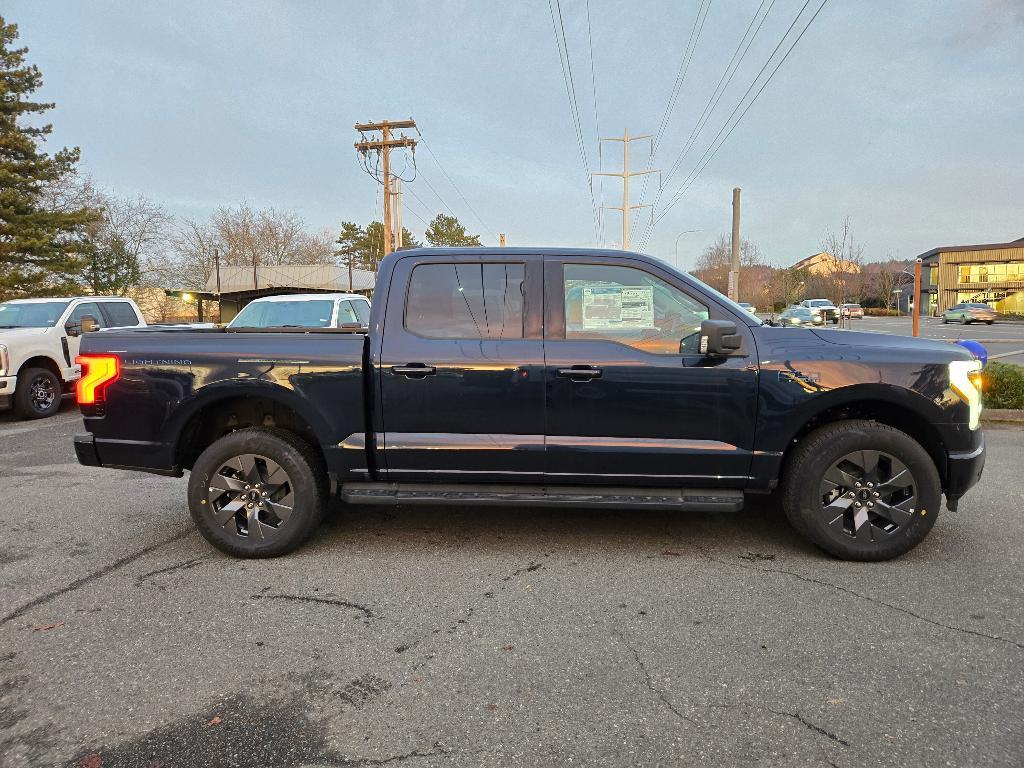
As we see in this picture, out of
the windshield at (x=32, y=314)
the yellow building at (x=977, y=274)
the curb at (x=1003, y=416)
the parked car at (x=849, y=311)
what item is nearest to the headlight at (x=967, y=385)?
the curb at (x=1003, y=416)

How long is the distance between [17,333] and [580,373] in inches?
390

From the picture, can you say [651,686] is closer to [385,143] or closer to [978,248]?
[385,143]

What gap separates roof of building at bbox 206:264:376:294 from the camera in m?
37.4

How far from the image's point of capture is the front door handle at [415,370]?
360cm

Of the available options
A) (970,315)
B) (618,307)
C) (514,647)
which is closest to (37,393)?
(618,307)

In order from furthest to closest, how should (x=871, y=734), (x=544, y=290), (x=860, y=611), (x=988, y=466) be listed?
(x=988, y=466) < (x=544, y=290) < (x=860, y=611) < (x=871, y=734)

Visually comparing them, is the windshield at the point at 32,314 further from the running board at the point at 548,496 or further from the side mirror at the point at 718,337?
the side mirror at the point at 718,337

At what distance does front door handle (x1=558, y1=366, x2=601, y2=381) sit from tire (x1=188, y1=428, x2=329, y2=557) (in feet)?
5.55

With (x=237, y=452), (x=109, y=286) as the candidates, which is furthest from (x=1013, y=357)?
(x=109, y=286)

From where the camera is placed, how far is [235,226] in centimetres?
5222

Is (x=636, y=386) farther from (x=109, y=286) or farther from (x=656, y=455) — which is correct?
(x=109, y=286)

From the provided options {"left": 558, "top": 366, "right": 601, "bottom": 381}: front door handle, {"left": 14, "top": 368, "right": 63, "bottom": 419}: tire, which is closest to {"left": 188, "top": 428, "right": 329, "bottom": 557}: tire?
{"left": 558, "top": 366, "right": 601, "bottom": 381}: front door handle

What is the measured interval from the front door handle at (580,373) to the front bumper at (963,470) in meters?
2.15

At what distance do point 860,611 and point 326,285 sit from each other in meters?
A: 37.4
